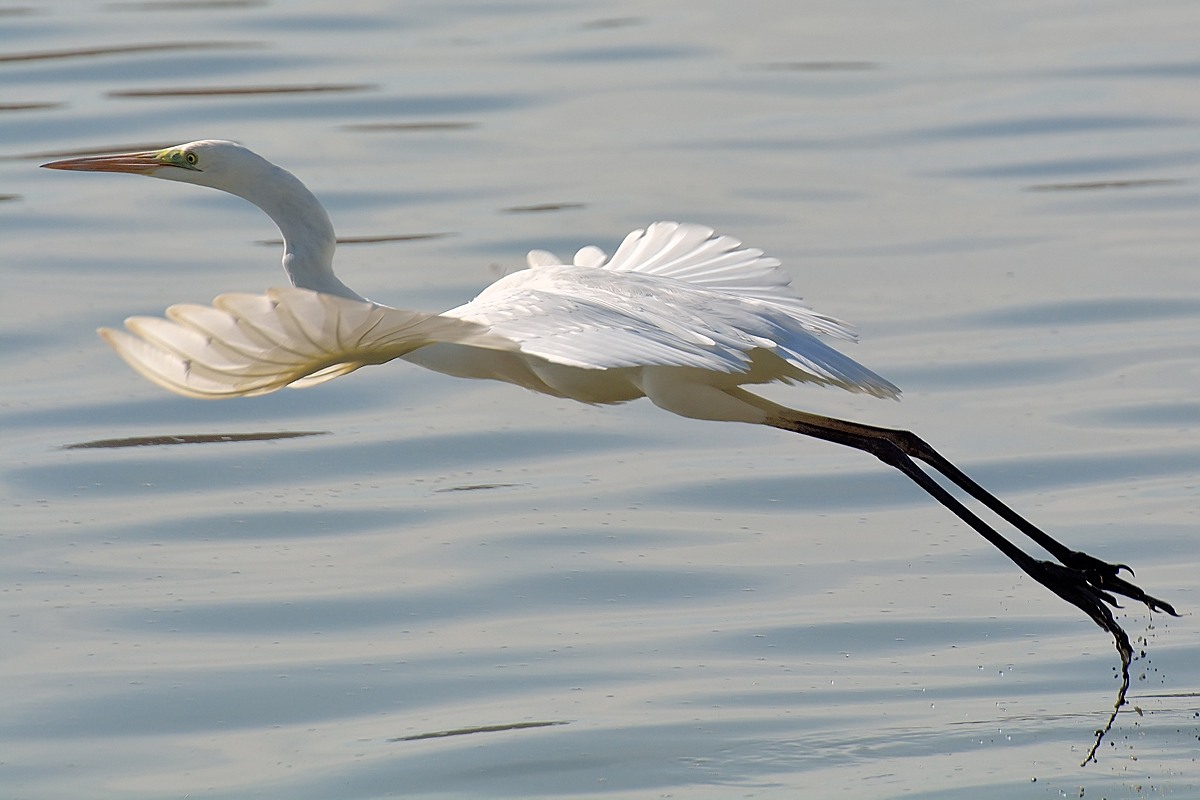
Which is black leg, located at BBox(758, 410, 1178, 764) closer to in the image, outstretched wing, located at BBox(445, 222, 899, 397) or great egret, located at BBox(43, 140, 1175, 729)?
great egret, located at BBox(43, 140, 1175, 729)

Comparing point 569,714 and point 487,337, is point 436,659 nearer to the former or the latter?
point 569,714

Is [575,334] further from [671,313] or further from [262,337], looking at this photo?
[262,337]

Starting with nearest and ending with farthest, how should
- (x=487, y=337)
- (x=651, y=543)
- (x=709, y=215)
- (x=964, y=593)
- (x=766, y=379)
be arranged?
(x=487, y=337), (x=766, y=379), (x=964, y=593), (x=651, y=543), (x=709, y=215)

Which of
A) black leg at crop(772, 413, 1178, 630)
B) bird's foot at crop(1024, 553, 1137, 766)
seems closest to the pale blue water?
bird's foot at crop(1024, 553, 1137, 766)

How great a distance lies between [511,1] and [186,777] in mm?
12503

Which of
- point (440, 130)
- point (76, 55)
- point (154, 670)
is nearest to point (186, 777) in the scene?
point (154, 670)

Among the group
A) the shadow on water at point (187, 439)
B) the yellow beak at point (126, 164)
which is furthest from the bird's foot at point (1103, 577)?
the shadow on water at point (187, 439)

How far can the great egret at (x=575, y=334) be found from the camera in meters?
4.00

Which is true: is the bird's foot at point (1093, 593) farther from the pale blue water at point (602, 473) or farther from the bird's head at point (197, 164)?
the bird's head at point (197, 164)

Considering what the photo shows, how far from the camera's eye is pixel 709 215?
427 inches

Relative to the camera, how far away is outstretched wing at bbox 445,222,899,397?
4262 mm

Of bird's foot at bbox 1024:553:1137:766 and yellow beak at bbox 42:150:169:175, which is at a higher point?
yellow beak at bbox 42:150:169:175

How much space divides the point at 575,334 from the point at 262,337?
651 millimetres

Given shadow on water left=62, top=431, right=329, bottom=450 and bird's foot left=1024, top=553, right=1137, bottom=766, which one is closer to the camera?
bird's foot left=1024, top=553, right=1137, bottom=766
